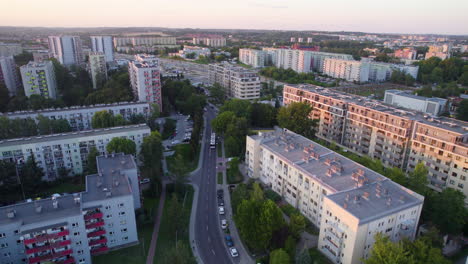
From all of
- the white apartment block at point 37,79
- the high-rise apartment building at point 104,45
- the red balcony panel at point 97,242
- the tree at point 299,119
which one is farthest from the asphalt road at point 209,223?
the high-rise apartment building at point 104,45

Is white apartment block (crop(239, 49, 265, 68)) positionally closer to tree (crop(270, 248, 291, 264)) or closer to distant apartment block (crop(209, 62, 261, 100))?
distant apartment block (crop(209, 62, 261, 100))

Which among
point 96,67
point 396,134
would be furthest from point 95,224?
point 96,67

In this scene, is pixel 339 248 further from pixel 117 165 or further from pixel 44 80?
pixel 44 80

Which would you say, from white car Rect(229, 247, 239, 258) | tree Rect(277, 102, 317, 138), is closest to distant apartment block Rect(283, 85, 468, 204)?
tree Rect(277, 102, 317, 138)

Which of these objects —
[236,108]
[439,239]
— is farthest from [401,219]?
[236,108]

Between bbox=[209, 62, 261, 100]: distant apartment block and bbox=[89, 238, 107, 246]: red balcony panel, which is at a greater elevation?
bbox=[209, 62, 261, 100]: distant apartment block
